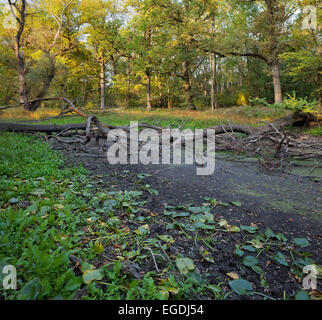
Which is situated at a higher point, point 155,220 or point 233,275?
point 155,220

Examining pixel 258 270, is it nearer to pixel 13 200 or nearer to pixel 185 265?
pixel 185 265

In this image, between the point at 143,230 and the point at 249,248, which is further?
the point at 143,230

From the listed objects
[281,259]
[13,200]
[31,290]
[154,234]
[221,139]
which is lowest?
[281,259]

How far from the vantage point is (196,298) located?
3.90 feet

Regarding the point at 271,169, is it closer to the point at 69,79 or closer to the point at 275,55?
the point at 275,55

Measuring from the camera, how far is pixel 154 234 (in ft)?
5.99

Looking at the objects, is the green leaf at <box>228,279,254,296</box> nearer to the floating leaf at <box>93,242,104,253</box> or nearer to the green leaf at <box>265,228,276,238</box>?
the green leaf at <box>265,228,276,238</box>

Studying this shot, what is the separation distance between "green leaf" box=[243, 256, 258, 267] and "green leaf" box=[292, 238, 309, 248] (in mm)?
563

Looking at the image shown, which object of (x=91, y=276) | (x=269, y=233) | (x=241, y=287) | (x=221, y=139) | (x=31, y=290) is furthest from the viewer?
(x=221, y=139)

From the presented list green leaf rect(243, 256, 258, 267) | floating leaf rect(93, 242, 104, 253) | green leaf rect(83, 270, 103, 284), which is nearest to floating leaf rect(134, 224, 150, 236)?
floating leaf rect(93, 242, 104, 253)

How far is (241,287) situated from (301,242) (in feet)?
3.06

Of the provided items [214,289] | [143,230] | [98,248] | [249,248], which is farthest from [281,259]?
[98,248]

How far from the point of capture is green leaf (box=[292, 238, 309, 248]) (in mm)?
1804

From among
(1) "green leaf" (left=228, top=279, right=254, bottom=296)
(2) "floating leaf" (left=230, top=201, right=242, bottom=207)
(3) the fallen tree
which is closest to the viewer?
(1) "green leaf" (left=228, top=279, right=254, bottom=296)
